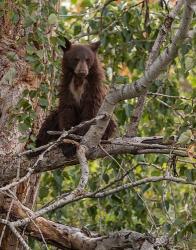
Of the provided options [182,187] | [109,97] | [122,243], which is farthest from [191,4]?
[182,187]

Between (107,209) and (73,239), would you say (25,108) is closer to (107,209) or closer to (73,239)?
(73,239)

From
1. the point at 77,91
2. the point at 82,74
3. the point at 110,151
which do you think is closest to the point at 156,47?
the point at 110,151

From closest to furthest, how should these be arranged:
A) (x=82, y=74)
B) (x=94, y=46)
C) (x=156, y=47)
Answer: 1. (x=156, y=47)
2. (x=82, y=74)
3. (x=94, y=46)

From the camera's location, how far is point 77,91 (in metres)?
6.10

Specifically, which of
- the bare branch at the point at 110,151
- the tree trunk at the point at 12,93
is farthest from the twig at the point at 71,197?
the tree trunk at the point at 12,93

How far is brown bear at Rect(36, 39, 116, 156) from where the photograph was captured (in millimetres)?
5914

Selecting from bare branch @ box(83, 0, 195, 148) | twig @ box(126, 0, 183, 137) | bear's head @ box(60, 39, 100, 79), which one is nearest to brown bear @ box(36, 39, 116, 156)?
bear's head @ box(60, 39, 100, 79)

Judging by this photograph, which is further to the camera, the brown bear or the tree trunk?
the brown bear

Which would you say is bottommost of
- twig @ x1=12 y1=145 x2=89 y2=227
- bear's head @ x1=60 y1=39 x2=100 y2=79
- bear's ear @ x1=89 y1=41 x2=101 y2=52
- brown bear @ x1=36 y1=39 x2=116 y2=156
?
twig @ x1=12 y1=145 x2=89 y2=227

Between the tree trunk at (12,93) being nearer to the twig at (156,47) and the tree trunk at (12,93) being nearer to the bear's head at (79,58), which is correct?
the bear's head at (79,58)

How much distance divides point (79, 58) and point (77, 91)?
315 millimetres

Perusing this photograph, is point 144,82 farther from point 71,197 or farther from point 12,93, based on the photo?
point 12,93

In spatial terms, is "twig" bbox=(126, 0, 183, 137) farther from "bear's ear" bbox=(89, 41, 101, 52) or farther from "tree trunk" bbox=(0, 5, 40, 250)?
"bear's ear" bbox=(89, 41, 101, 52)

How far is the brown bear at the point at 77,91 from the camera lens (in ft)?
19.4
